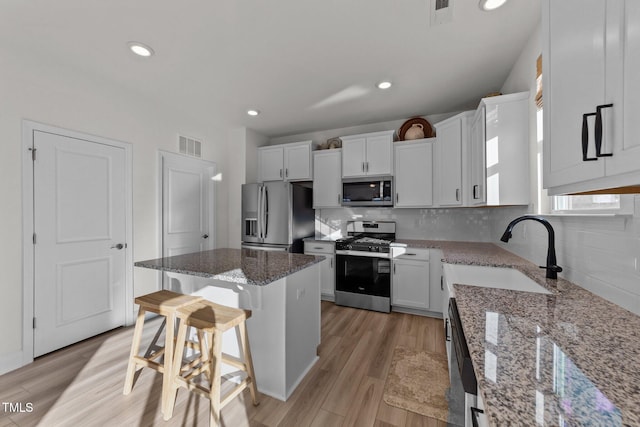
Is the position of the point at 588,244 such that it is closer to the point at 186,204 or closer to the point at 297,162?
A: the point at 297,162

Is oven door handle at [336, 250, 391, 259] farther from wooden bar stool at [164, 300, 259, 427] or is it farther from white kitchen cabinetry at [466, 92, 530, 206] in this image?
wooden bar stool at [164, 300, 259, 427]

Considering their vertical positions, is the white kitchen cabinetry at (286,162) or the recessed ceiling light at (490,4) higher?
the recessed ceiling light at (490,4)

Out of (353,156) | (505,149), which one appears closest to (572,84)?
(505,149)

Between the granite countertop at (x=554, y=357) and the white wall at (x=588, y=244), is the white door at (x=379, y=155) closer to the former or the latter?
the white wall at (x=588, y=244)

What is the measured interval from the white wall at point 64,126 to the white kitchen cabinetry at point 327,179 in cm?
183

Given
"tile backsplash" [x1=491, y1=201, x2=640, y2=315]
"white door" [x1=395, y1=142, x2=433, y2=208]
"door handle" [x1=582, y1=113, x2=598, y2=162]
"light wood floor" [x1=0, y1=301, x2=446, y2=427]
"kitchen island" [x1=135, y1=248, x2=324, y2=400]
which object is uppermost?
"white door" [x1=395, y1=142, x2=433, y2=208]

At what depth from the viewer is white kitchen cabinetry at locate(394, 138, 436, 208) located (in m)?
3.30

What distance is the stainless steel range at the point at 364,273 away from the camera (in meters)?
3.25

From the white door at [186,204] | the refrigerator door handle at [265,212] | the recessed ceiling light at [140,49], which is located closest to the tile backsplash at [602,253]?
the refrigerator door handle at [265,212]

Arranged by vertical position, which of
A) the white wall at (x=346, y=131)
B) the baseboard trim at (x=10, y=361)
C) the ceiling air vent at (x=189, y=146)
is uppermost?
the white wall at (x=346, y=131)

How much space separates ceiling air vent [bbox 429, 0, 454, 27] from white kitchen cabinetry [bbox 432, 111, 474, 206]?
49.7 inches

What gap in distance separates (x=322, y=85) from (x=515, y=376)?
282 centimetres

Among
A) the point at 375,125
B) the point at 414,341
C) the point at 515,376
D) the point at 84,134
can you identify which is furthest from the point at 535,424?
the point at 375,125

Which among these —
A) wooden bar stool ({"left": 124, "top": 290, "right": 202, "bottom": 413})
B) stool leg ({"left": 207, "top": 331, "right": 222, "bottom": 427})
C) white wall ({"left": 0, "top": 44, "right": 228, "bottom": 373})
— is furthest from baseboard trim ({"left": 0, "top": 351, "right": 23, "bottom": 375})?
stool leg ({"left": 207, "top": 331, "right": 222, "bottom": 427})
